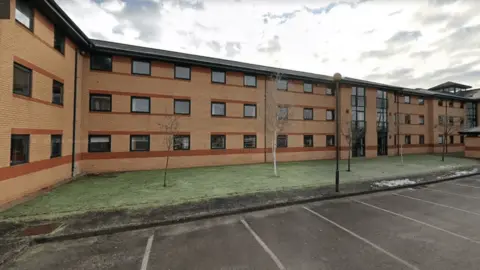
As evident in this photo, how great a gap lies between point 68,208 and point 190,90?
12008 millimetres

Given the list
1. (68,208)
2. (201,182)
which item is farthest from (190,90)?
(68,208)

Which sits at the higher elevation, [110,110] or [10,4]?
[10,4]

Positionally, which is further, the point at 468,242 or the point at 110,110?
the point at 110,110

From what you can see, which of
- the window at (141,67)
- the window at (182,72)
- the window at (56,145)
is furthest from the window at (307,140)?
the window at (56,145)

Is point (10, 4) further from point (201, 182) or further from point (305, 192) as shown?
point (305, 192)

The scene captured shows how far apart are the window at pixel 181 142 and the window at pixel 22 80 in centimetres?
879

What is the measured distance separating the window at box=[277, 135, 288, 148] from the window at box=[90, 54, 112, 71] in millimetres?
15591

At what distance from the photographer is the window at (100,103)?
14.9 m

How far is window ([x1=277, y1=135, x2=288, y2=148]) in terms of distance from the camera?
69.3ft

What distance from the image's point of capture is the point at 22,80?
9062 mm

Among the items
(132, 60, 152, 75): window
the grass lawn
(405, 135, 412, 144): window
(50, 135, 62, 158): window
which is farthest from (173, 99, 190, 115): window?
(405, 135, 412, 144): window

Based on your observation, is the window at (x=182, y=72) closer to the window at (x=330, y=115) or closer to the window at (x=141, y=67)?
the window at (x=141, y=67)

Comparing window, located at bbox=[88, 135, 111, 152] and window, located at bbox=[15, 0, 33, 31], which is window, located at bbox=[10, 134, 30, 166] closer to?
window, located at bbox=[15, 0, 33, 31]

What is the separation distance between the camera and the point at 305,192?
10.1 meters
